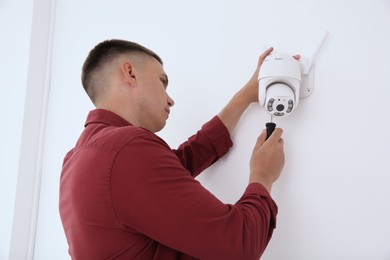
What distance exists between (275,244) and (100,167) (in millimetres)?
517

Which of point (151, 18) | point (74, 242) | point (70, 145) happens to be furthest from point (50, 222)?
point (151, 18)

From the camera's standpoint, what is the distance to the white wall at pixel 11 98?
1.62 meters

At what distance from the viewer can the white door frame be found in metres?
1.60

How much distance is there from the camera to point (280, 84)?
75cm

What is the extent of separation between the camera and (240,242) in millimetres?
581

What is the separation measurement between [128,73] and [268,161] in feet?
1.44

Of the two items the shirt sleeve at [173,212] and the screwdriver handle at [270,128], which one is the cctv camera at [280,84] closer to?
the screwdriver handle at [270,128]

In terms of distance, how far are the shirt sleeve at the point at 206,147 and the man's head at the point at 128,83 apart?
13cm

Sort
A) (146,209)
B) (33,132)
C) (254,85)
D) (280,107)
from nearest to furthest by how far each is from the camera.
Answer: (146,209) < (280,107) < (254,85) < (33,132)

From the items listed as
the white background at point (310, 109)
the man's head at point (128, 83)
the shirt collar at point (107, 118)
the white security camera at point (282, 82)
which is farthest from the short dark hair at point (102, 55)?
the white security camera at point (282, 82)

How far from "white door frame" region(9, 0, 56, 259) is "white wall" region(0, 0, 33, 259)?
34mm

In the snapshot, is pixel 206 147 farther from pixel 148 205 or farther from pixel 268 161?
pixel 148 205

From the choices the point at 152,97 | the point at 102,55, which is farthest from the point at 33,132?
the point at 152,97

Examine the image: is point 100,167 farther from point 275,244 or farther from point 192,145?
point 275,244
